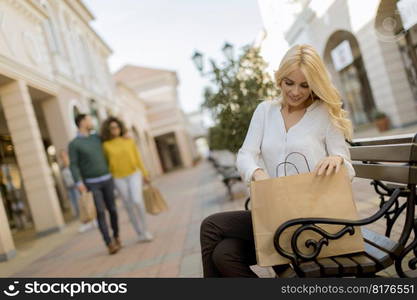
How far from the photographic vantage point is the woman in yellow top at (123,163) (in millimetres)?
6371

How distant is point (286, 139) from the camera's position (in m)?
2.53

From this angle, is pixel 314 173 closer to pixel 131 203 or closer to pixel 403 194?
pixel 403 194

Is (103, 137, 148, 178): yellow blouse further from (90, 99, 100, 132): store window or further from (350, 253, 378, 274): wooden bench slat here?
(90, 99, 100, 132): store window

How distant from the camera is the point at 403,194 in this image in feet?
9.02

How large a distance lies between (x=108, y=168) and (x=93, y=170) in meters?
0.25

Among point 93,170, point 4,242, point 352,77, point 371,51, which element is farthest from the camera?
point 352,77

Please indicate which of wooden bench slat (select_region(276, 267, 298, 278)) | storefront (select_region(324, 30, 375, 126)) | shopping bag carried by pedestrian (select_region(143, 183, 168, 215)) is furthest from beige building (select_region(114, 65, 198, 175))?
wooden bench slat (select_region(276, 267, 298, 278))

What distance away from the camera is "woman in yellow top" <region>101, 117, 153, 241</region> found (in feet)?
20.9

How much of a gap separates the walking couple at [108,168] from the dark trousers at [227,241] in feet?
12.8

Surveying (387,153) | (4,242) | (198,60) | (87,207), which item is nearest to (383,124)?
(198,60)

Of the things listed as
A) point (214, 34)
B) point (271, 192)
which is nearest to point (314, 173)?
point (271, 192)

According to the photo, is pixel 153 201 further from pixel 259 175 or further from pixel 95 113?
pixel 95 113

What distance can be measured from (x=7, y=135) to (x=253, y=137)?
8.96 metres

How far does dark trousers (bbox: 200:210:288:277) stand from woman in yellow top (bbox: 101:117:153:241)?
3915 mm
